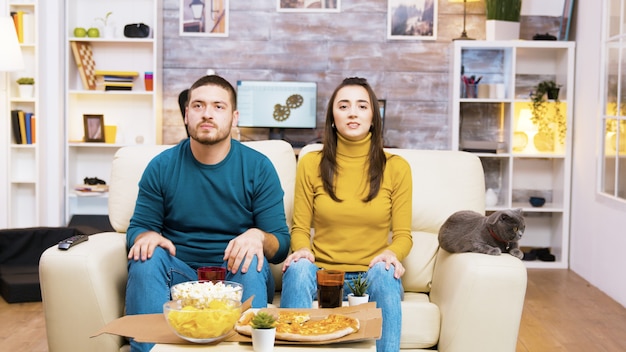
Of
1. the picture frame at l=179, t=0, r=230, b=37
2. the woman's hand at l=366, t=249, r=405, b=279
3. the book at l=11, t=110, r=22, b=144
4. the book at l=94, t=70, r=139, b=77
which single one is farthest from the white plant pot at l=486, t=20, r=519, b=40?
the woman's hand at l=366, t=249, r=405, b=279

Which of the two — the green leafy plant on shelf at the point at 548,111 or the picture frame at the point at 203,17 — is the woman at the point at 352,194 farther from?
the picture frame at the point at 203,17

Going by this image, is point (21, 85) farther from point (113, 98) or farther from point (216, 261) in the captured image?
point (216, 261)

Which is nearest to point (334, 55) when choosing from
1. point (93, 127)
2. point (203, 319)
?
point (93, 127)

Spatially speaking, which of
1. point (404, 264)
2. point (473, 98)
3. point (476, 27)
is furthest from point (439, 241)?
point (476, 27)

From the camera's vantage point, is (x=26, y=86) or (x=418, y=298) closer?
(x=418, y=298)

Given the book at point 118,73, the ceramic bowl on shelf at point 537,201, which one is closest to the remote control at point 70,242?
the book at point 118,73

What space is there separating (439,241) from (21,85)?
12.6 feet

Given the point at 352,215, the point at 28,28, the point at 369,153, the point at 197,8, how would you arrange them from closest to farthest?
1. the point at 352,215
2. the point at 369,153
3. the point at 28,28
4. the point at 197,8

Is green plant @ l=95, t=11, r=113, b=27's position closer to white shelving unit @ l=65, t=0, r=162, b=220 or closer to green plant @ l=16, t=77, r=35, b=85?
white shelving unit @ l=65, t=0, r=162, b=220

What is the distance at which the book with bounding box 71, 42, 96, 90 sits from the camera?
592 centimetres

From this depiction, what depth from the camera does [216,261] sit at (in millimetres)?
2727

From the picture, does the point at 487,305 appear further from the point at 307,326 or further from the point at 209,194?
the point at 209,194

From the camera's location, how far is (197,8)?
609 centimetres

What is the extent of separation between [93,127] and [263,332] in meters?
4.43
